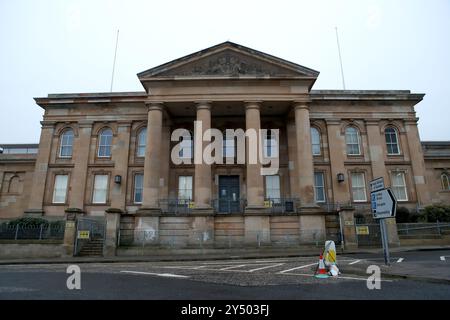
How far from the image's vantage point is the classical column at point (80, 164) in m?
25.8

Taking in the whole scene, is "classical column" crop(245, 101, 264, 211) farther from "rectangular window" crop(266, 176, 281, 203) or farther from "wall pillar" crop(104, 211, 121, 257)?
"wall pillar" crop(104, 211, 121, 257)

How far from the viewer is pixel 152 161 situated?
A: 2170cm

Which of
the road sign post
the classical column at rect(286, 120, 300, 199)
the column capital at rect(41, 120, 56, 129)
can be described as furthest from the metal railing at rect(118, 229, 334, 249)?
the column capital at rect(41, 120, 56, 129)

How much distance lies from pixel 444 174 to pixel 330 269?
30.2m

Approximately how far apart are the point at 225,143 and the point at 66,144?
13.8m

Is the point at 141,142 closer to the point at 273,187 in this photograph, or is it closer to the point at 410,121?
the point at 273,187

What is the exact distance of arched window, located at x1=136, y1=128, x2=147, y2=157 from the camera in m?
27.0

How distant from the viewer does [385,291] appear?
6.36 meters

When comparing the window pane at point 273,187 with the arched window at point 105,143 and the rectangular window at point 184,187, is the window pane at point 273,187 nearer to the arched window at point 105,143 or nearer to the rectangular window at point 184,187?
the rectangular window at point 184,187

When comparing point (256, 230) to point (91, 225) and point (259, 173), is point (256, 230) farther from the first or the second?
point (91, 225)

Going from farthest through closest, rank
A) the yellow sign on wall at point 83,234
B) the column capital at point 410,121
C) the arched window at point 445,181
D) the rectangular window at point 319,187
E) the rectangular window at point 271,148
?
the arched window at point 445,181 → the column capital at point 410,121 → the rectangular window at point 271,148 → the rectangular window at point 319,187 → the yellow sign on wall at point 83,234

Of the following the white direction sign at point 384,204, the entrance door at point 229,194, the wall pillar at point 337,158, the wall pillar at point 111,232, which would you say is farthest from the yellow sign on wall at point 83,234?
the wall pillar at point 337,158

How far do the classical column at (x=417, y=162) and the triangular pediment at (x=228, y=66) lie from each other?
11.0 m
